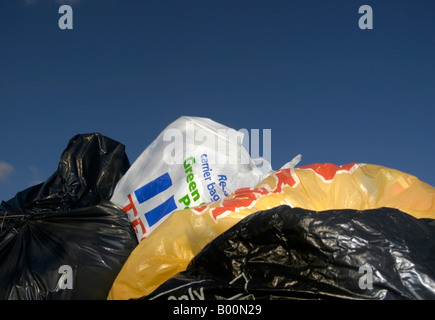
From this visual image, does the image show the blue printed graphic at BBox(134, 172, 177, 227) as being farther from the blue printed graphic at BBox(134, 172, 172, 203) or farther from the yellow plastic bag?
the yellow plastic bag

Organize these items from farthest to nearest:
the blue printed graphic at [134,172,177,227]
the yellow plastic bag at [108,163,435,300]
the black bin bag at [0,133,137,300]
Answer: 1. the blue printed graphic at [134,172,177,227]
2. the black bin bag at [0,133,137,300]
3. the yellow plastic bag at [108,163,435,300]

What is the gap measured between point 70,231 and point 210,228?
768 mm

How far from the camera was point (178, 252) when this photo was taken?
5.29ft

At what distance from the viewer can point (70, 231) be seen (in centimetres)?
204

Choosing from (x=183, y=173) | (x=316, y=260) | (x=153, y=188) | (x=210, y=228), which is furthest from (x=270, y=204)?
(x=153, y=188)

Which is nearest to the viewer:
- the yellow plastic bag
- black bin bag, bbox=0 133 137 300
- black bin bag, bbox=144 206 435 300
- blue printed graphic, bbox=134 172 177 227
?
black bin bag, bbox=144 206 435 300

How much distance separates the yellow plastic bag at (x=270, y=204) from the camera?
1.58m

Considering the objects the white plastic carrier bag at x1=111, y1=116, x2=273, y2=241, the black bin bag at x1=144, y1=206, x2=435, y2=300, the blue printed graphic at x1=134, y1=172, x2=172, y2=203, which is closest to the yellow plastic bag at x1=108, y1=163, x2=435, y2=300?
the black bin bag at x1=144, y1=206, x2=435, y2=300

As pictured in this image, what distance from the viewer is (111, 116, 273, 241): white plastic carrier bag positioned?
2.17 m

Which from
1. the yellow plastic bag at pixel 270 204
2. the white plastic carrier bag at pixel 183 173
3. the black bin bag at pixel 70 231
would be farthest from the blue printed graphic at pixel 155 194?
the yellow plastic bag at pixel 270 204

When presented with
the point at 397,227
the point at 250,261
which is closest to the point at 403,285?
the point at 397,227
